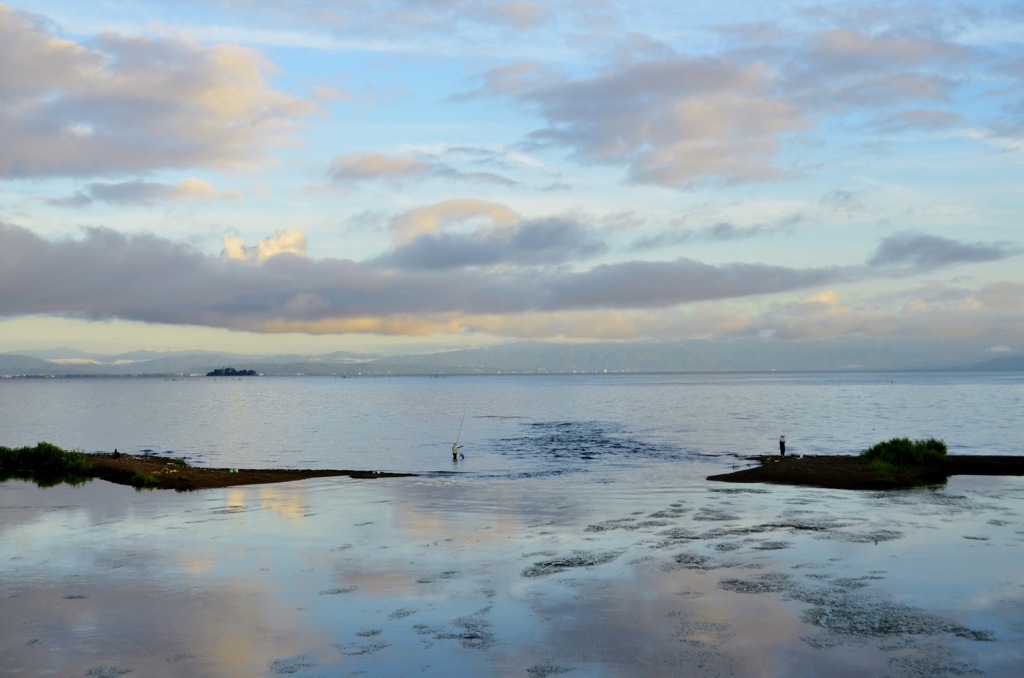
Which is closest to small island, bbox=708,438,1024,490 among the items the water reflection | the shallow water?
the water reflection

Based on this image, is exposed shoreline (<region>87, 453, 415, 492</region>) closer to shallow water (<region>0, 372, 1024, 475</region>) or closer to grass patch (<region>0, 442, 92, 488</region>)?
grass patch (<region>0, 442, 92, 488</region>)

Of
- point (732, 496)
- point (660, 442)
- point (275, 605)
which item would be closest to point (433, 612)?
point (275, 605)

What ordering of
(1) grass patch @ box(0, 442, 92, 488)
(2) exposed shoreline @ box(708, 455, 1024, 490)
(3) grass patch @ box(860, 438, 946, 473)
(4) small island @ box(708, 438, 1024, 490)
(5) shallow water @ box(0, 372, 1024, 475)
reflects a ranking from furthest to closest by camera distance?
(5) shallow water @ box(0, 372, 1024, 475)
(3) grass patch @ box(860, 438, 946, 473)
(1) grass patch @ box(0, 442, 92, 488)
(4) small island @ box(708, 438, 1024, 490)
(2) exposed shoreline @ box(708, 455, 1024, 490)

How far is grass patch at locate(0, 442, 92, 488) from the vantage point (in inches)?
1892

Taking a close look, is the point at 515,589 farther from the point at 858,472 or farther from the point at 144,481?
the point at 858,472

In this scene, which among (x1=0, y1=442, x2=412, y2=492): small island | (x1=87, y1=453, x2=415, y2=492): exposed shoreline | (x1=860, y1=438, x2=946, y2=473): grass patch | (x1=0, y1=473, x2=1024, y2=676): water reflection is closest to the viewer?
(x1=0, y1=473, x2=1024, y2=676): water reflection

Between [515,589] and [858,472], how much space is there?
33.7 metres

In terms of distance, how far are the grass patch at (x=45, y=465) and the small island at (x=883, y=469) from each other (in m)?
41.2

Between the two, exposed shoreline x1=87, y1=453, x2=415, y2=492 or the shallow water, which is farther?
the shallow water

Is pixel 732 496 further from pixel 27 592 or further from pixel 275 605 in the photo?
pixel 27 592

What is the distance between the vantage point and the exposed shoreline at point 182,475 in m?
44.8

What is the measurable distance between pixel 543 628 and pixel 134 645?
30.3 feet

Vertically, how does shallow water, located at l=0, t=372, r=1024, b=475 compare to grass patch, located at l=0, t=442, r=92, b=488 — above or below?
below

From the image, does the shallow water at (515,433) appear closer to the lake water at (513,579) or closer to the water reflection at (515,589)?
the lake water at (513,579)
